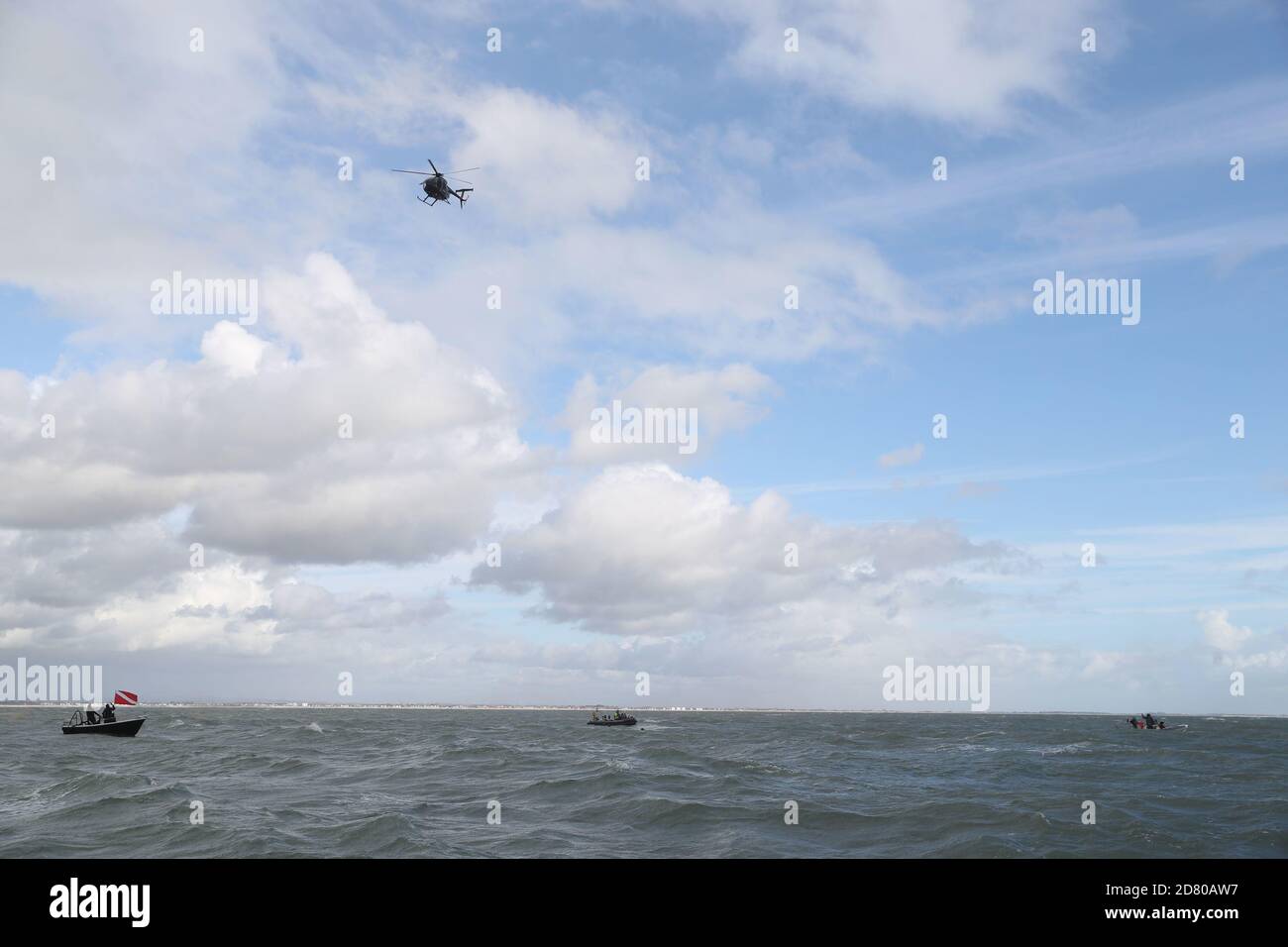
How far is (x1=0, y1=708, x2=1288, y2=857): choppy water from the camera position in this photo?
30.2 metres

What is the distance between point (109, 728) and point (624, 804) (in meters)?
71.4

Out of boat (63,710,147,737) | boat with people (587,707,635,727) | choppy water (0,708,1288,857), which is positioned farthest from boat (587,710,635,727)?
boat (63,710,147,737)

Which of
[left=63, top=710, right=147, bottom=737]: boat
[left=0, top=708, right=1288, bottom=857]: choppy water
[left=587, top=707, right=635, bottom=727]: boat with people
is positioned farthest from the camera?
[left=587, top=707, right=635, bottom=727]: boat with people

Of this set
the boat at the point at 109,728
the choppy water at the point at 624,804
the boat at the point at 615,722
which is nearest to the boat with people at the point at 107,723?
the boat at the point at 109,728

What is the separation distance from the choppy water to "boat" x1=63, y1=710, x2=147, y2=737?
13.2 m

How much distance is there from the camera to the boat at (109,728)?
83.4m

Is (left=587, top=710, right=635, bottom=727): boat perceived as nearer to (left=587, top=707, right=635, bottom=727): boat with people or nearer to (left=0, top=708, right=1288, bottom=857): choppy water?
(left=587, top=707, right=635, bottom=727): boat with people

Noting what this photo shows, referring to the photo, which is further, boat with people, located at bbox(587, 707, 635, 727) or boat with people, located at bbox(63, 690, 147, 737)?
boat with people, located at bbox(587, 707, 635, 727)

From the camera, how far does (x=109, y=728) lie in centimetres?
8488

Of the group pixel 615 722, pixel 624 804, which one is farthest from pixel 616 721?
pixel 624 804

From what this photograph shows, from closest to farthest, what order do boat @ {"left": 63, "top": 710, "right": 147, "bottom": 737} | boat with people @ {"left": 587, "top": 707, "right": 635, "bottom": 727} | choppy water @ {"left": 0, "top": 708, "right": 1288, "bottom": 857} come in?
choppy water @ {"left": 0, "top": 708, "right": 1288, "bottom": 857}
boat @ {"left": 63, "top": 710, "right": 147, "bottom": 737}
boat with people @ {"left": 587, "top": 707, "right": 635, "bottom": 727}

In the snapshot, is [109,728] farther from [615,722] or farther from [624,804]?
[624,804]
